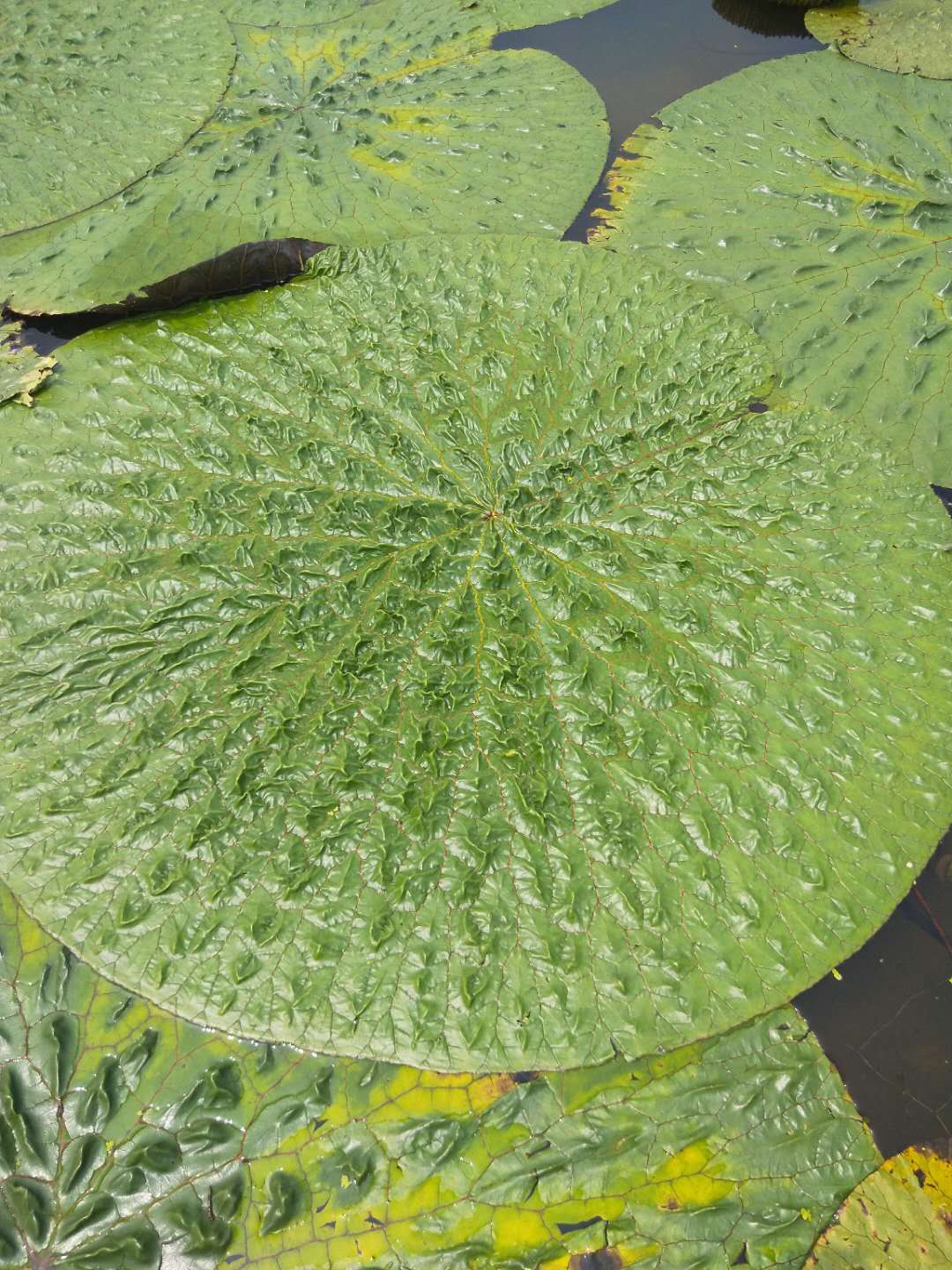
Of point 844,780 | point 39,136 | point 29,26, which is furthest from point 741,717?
point 29,26

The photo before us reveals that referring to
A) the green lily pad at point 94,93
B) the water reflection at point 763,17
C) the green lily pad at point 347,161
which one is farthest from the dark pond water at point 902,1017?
the green lily pad at point 94,93

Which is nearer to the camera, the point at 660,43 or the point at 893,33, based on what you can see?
the point at 893,33

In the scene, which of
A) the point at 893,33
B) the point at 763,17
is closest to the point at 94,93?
the point at 763,17

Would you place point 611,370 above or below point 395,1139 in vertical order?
above

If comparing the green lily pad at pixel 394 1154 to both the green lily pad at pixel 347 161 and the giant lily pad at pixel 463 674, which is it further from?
the green lily pad at pixel 347 161

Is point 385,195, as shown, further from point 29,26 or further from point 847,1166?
point 847,1166

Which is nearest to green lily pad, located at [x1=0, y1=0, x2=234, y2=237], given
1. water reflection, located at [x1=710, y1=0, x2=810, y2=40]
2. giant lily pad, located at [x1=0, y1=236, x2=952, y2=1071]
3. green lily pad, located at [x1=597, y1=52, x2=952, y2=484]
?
giant lily pad, located at [x1=0, y1=236, x2=952, y2=1071]

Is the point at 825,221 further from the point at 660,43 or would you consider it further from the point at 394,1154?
the point at 394,1154
